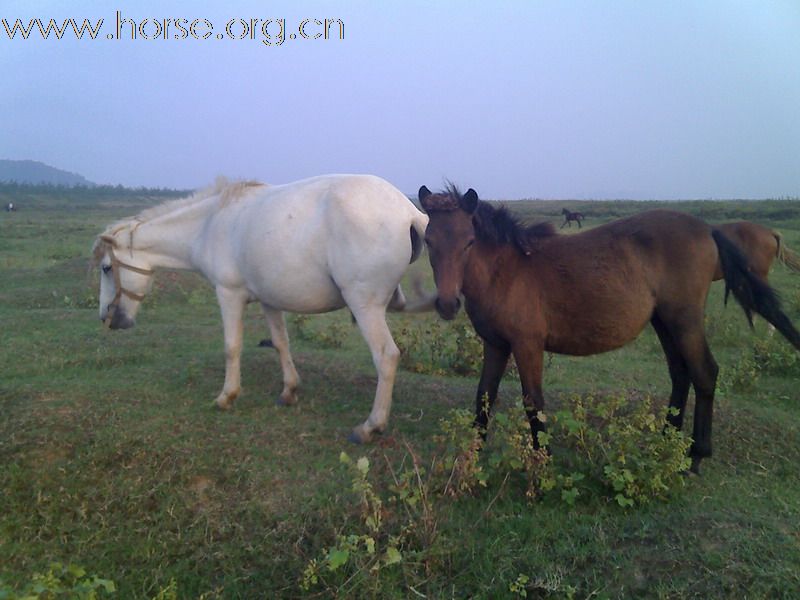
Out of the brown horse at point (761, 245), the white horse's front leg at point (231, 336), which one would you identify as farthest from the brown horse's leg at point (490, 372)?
the brown horse at point (761, 245)

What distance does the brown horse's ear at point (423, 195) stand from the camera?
441 cm

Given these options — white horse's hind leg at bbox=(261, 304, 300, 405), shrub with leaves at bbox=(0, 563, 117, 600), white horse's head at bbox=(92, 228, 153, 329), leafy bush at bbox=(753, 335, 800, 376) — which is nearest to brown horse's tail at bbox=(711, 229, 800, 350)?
leafy bush at bbox=(753, 335, 800, 376)

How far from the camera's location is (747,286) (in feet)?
15.4

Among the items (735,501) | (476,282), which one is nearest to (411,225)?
(476,282)

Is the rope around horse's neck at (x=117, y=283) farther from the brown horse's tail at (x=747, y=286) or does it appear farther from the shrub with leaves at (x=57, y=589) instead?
the brown horse's tail at (x=747, y=286)

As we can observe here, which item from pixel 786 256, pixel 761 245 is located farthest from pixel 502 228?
pixel 786 256

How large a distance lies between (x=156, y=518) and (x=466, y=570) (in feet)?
6.31

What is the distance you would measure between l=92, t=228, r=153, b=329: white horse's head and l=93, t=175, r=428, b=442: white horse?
11 millimetres

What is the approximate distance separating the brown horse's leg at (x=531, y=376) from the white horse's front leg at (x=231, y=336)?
8.43 ft

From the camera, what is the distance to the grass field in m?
3.34

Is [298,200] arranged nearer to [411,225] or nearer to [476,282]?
[411,225]

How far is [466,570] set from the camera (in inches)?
137

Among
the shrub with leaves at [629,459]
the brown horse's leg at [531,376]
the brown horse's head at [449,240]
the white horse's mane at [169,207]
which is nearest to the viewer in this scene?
the shrub with leaves at [629,459]

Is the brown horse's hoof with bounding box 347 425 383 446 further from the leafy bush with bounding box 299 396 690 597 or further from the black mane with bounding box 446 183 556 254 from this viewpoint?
the black mane with bounding box 446 183 556 254
